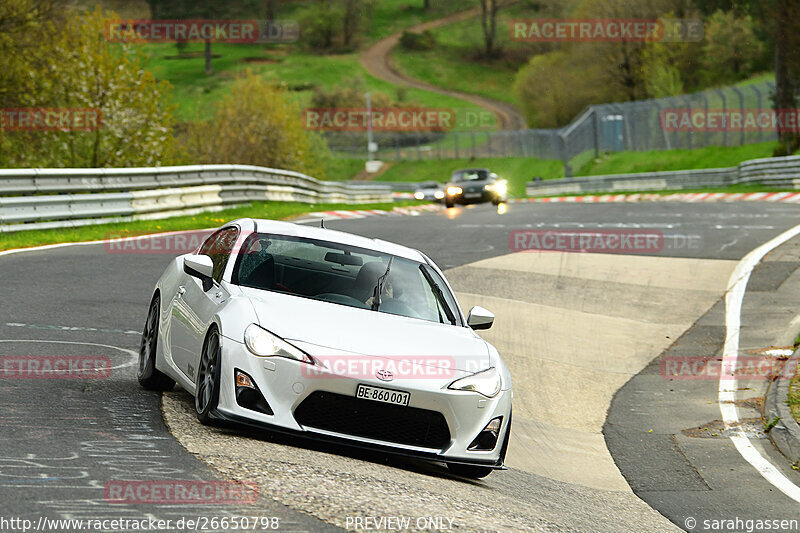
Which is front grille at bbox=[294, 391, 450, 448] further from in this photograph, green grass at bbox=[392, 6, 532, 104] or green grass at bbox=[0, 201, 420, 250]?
green grass at bbox=[392, 6, 532, 104]

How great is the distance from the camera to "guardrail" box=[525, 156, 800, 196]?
40406 millimetres

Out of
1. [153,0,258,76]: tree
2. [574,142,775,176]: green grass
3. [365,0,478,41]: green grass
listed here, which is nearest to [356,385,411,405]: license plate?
[574,142,775,176]: green grass

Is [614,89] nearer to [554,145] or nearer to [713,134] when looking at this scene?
[554,145]

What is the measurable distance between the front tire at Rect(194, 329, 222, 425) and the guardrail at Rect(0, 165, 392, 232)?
13161mm

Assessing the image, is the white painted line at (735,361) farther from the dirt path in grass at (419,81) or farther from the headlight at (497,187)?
the dirt path in grass at (419,81)

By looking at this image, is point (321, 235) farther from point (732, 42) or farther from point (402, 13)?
point (402, 13)

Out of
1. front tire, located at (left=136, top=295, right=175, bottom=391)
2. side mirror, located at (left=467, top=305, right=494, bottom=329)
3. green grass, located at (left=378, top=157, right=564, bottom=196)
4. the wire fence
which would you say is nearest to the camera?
side mirror, located at (left=467, top=305, right=494, bottom=329)

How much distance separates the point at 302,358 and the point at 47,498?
2.01 meters

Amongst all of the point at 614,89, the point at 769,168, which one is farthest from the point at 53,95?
the point at 614,89

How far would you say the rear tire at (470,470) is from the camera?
308 inches

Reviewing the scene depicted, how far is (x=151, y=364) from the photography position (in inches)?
352

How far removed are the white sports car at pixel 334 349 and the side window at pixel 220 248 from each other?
Result: 0.10ft

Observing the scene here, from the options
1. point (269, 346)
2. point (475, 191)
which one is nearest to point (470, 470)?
point (269, 346)

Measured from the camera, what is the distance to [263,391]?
23.3ft
